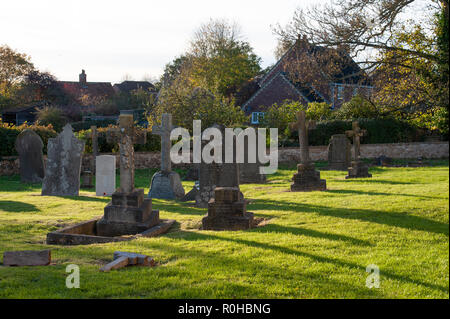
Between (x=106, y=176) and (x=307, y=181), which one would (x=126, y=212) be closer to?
(x=106, y=176)

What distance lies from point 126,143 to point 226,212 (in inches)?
118

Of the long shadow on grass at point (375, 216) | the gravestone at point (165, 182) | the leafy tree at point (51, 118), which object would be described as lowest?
the long shadow on grass at point (375, 216)

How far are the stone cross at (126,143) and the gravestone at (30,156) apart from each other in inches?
389

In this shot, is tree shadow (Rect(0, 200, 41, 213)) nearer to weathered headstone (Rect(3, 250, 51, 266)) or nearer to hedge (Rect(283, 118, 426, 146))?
weathered headstone (Rect(3, 250, 51, 266))

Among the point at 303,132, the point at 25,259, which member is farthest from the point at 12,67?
the point at 25,259

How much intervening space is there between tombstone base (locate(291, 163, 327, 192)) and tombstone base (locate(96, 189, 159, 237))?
620 cm

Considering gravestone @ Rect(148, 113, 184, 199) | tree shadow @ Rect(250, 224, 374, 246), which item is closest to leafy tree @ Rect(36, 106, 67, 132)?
gravestone @ Rect(148, 113, 184, 199)

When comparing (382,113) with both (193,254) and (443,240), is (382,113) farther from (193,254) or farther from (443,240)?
(193,254)

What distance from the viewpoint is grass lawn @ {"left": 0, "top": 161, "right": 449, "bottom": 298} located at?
4.54 m

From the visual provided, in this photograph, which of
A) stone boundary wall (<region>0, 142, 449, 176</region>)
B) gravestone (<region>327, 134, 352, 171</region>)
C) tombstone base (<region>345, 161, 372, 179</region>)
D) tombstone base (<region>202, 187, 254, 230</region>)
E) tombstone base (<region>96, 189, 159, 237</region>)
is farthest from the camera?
stone boundary wall (<region>0, 142, 449, 176</region>)

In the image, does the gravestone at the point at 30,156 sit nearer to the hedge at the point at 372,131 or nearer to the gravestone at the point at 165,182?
the gravestone at the point at 165,182

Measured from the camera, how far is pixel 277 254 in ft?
19.7

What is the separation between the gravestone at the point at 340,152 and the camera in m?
21.2

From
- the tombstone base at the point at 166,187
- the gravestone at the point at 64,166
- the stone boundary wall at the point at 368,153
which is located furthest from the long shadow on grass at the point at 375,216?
the stone boundary wall at the point at 368,153
